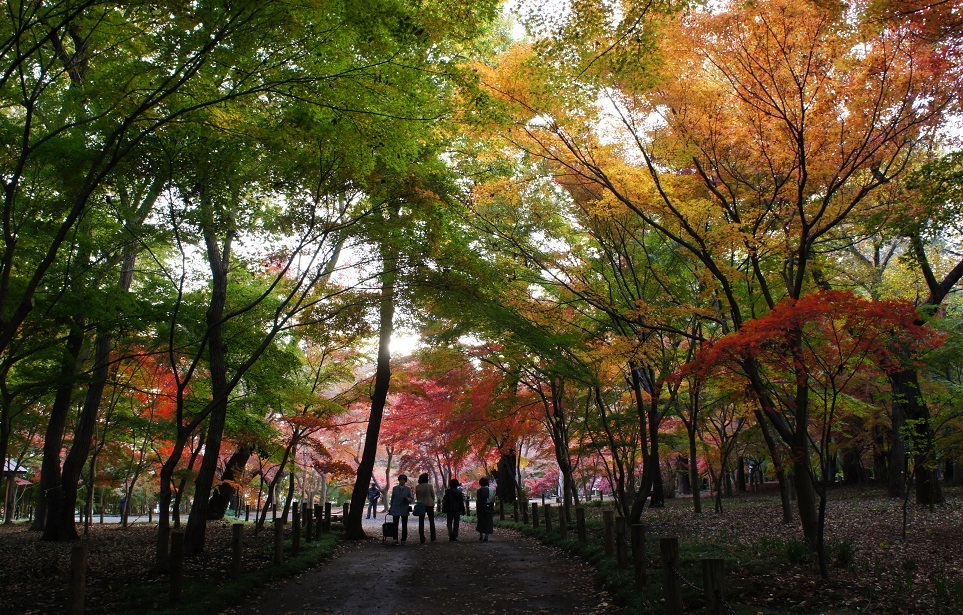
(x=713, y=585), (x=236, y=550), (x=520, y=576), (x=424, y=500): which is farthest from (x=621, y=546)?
(x=424, y=500)

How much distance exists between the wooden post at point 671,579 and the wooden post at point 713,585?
1.71 ft

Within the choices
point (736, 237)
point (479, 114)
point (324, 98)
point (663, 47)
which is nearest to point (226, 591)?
point (324, 98)

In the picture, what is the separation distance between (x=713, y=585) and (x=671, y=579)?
649 millimetres

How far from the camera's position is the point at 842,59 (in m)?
6.45

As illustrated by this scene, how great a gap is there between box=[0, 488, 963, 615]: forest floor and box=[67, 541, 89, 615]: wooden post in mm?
1027

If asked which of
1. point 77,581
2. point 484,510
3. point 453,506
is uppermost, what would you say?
point 77,581

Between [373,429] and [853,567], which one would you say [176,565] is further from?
[373,429]

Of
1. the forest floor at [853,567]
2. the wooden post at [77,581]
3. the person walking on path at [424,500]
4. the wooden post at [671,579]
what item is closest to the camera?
the wooden post at [671,579]

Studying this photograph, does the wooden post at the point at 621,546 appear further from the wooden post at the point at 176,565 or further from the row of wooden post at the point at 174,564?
the wooden post at the point at 176,565

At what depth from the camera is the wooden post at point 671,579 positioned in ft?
15.4

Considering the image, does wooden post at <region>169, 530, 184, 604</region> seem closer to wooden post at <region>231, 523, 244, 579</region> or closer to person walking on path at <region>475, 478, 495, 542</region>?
wooden post at <region>231, 523, 244, 579</region>

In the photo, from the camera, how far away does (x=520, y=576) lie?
8266 millimetres

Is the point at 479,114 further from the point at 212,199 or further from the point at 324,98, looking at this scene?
the point at 212,199

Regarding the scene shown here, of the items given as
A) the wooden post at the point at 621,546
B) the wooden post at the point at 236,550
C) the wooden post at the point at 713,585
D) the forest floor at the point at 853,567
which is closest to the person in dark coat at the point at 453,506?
the forest floor at the point at 853,567
